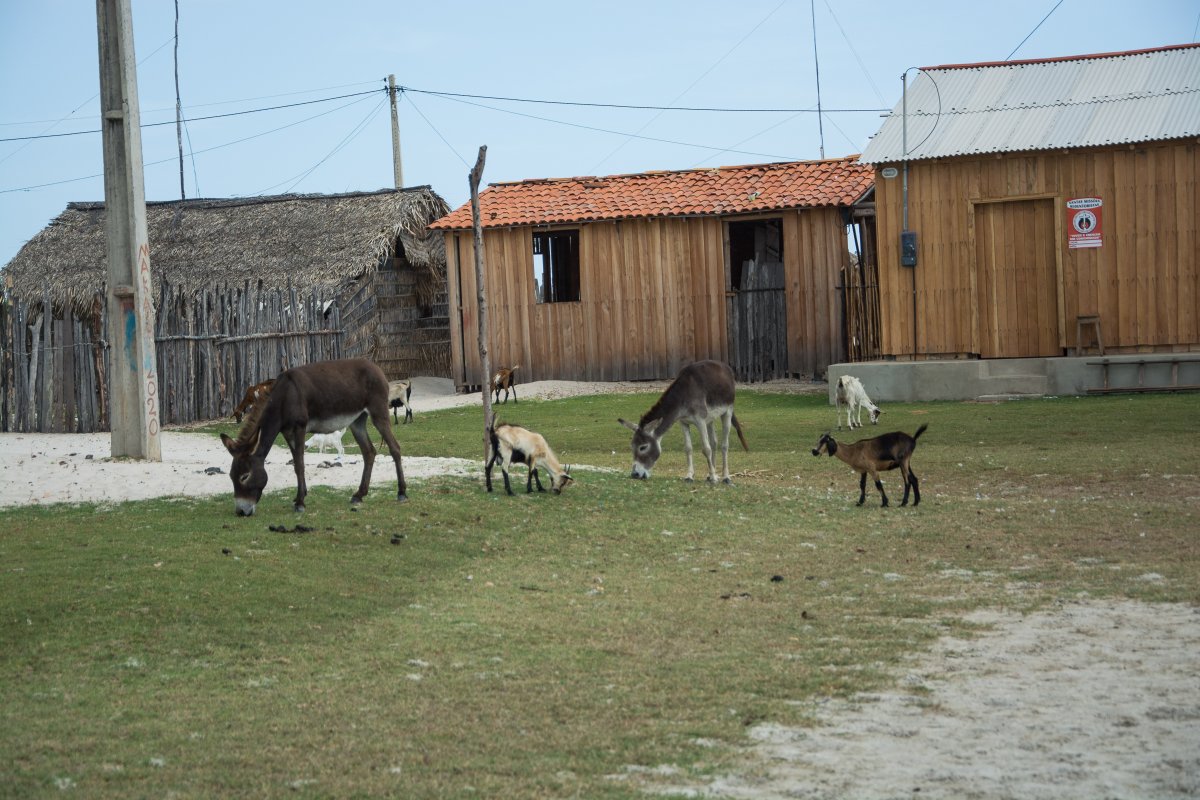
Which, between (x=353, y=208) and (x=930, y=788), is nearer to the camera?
(x=930, y=788)

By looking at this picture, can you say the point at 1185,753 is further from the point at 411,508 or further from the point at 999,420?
the point at 999,420

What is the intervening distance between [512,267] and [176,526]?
70.8ft

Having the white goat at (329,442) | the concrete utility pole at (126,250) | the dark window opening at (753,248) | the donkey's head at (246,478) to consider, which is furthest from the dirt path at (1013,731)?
the dark window opening at (753,248)

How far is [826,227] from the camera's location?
103ft

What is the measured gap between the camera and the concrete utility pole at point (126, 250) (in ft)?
54.0

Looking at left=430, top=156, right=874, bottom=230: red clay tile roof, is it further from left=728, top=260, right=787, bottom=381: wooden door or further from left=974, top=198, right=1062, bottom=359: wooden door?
left=974, top=198, right=1062, bottom=359: wooden door

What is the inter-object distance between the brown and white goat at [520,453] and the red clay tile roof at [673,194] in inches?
712

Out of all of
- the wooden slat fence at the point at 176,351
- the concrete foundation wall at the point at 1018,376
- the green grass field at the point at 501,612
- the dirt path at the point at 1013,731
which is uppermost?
the wooden slat fence at the point at 176,351

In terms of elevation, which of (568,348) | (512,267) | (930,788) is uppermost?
(512,267)

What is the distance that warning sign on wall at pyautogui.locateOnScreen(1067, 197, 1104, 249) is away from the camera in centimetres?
2539

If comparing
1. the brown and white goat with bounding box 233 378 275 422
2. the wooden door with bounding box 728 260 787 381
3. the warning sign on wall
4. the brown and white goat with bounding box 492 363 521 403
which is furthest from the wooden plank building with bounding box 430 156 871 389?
the brown and white goat with bounding box 233 378 275 422

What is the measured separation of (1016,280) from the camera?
2611 centimetres

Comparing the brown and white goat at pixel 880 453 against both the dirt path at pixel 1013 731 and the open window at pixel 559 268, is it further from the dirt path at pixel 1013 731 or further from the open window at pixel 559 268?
the open window at pixel 559 268

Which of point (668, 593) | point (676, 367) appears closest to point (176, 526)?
point (668, 593)
